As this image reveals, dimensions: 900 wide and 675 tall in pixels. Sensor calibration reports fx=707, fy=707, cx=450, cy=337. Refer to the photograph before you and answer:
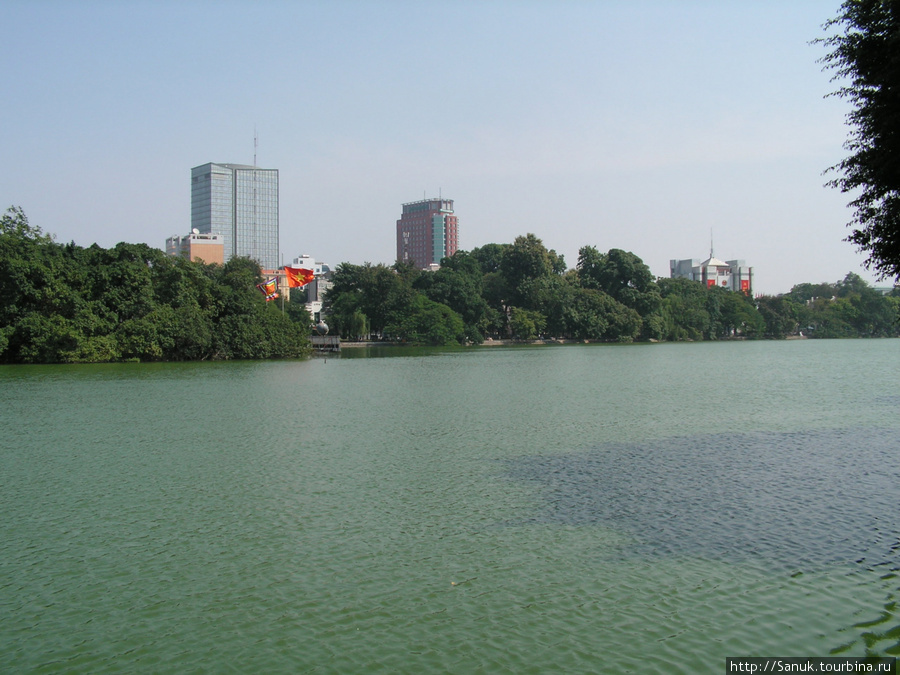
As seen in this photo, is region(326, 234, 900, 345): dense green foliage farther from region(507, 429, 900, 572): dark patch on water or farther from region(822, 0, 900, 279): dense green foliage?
region(822, 0, 900, 279): dense green foliage

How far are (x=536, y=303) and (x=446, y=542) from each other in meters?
74.5

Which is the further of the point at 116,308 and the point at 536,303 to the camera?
the point at 536,303

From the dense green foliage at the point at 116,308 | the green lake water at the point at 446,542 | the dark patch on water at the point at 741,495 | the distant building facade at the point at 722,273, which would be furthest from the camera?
the distant building facade at the point at 722,273

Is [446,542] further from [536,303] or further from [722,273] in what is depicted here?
[722,273]

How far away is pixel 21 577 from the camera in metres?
7.63

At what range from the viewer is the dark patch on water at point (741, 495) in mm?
8297

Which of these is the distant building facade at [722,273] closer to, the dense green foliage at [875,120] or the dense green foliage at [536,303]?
the dense green foliage at [536,303]

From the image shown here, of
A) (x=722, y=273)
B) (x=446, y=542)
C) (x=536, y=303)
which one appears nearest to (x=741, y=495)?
(x=446, y=542)

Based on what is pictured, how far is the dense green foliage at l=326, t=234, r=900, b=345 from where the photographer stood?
74.8m

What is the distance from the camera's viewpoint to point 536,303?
82188 mm

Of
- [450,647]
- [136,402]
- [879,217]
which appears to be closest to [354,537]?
[450,647]

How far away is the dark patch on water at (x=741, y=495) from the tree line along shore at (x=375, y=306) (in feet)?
122

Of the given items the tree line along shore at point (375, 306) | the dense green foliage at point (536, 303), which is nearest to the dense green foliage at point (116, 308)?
the tree line along shore at point (375, 306)


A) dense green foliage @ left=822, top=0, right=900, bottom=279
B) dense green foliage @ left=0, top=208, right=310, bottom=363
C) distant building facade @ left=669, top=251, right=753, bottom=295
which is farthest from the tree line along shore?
dense green foliage @ left=822, top=0, right=900, bottom=279
